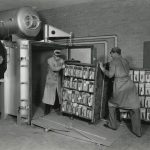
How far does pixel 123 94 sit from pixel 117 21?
194 centimetres

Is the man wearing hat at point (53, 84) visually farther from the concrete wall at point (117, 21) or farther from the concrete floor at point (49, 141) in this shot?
the concrete wall at point (117, 21)

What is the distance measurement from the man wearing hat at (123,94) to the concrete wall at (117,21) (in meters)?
0.96

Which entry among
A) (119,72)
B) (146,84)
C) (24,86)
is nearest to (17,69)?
(24,86)

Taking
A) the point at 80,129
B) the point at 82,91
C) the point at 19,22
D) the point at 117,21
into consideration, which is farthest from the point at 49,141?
the point at 117,21

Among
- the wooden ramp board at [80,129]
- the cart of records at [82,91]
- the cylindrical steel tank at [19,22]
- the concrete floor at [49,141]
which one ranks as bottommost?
the concrete floor at [49,141]

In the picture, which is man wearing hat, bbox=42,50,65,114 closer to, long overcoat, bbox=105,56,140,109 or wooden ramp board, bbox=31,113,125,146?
Answer: wooden ramp board, bbox=31,113,125,146

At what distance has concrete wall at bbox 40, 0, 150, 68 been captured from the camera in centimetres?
457

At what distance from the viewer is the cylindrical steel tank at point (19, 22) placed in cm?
463

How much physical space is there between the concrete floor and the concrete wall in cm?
179

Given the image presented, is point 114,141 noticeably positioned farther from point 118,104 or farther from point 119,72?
point 119,72

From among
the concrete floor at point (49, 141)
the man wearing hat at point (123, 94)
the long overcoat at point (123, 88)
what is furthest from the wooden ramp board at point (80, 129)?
the long overcoat at point (123, 88)

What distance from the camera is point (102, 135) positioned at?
365 centimetres

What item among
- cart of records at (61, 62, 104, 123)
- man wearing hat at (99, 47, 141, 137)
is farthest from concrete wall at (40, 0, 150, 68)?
cart of records at (61, 62, 104, 123)

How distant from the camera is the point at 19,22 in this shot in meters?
4.61
